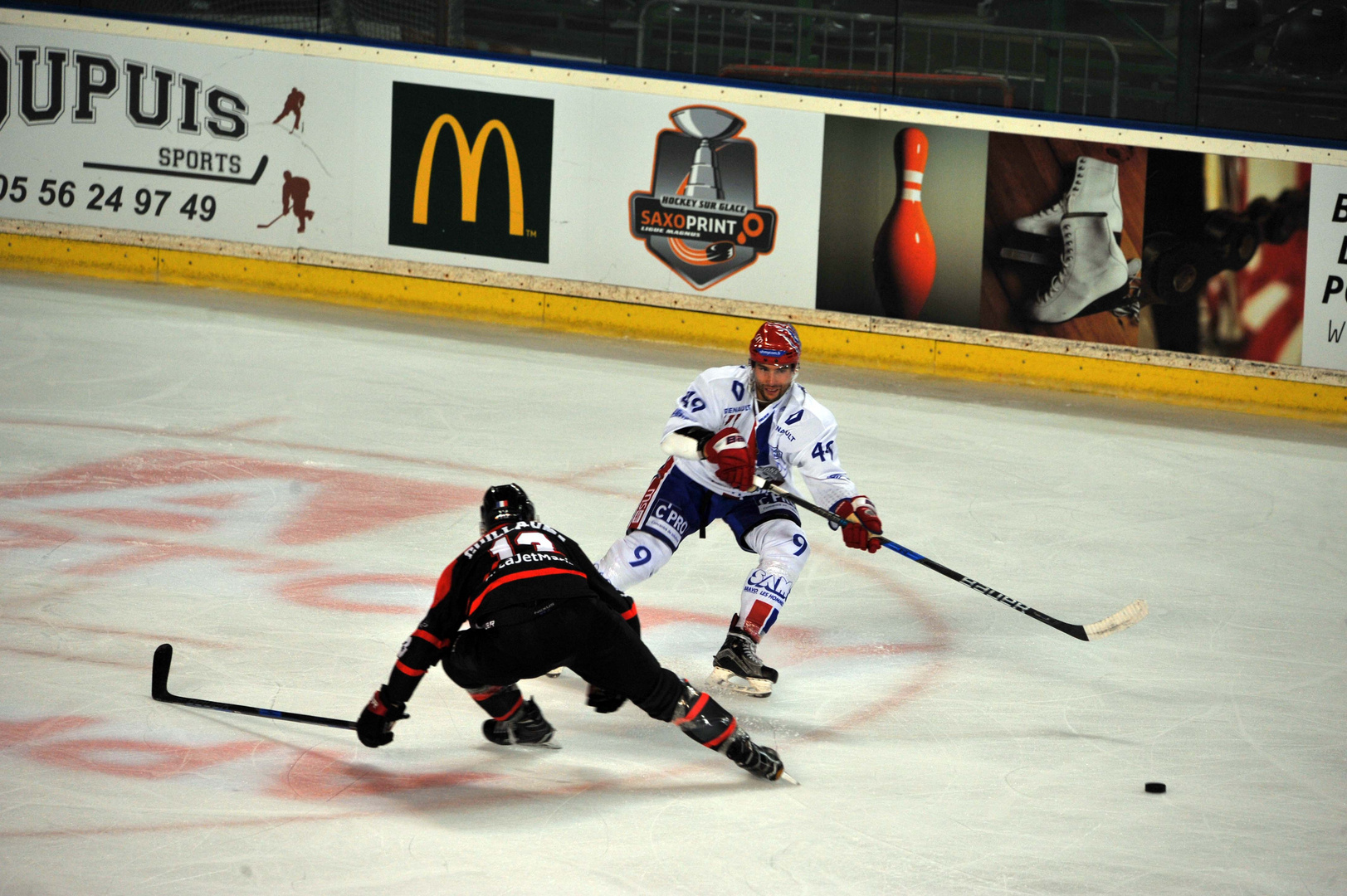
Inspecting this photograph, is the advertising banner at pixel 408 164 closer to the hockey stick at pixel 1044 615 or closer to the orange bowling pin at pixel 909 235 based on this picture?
the orange bowling pin at pixel 909 235

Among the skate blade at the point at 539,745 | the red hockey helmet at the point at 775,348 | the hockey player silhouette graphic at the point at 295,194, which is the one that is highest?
the hockey player silhouette graphic at the point at 295,194

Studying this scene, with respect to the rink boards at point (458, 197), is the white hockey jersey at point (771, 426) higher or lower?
lower

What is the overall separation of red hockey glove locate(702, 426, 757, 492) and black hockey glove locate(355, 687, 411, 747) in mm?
1398

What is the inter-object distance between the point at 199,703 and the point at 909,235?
5978 millimetres

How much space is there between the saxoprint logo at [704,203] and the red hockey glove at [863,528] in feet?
16.0

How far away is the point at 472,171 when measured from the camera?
1009 cm

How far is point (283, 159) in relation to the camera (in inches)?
408

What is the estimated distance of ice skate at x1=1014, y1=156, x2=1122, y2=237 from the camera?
355 inches

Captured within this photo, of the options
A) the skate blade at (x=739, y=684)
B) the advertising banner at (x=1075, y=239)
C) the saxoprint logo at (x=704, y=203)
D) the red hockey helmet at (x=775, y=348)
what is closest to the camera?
the skate blade at (x=739, y=684)

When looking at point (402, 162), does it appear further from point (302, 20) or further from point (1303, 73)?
point (1303, 73)

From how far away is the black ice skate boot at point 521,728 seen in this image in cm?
435

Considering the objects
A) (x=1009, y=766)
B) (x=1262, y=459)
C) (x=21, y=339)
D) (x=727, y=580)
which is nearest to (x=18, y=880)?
(x=1009, y=766)

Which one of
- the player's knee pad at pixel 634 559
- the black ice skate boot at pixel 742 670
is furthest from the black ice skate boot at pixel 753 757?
the player's knee pad at pixel 634 559

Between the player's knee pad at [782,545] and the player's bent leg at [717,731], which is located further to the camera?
the player's knee pad at [782,545]
